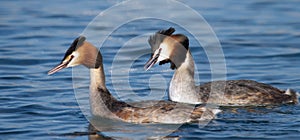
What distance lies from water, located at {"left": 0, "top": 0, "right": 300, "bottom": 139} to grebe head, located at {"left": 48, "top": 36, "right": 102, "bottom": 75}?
0.81 metres

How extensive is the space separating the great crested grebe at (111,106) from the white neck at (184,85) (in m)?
1.19

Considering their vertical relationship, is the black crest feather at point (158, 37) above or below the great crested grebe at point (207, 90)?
above

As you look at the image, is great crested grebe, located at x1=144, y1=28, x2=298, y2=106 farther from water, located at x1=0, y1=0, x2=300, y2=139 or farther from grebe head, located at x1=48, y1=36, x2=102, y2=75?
grebe head, located at x1=48, y1=36, x2=102, y2=75

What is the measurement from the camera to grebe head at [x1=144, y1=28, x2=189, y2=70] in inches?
448

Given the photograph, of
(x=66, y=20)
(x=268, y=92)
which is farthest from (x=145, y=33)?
(x=268, y=92)

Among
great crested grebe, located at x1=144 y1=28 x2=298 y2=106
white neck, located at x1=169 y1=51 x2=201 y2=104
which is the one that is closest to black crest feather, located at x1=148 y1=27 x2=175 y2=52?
great crested grebe, located at x1=144 y1=28 x2=298 y2=106

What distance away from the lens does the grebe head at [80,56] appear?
10.2 m

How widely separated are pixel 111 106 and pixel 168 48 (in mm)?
1770

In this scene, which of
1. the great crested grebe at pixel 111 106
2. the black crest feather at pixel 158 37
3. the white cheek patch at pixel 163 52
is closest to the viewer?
the great crested grebe at pixel 111 106

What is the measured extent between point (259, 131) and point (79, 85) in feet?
13.2

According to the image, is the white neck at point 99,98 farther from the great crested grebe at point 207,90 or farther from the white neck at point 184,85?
the white neck at point 184,85

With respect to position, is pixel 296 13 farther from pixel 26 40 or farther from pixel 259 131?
pixel 259 131

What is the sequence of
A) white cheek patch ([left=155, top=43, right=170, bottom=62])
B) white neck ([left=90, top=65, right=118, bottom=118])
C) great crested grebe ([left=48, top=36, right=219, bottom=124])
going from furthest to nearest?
white cheek patch ([left=155, top=43, right=170, bottom=62]) < white neck ([left=90, top=65, right=118, bottom=118]) < great crested grebe ([left=48, top=36, right=219, bottom=124])

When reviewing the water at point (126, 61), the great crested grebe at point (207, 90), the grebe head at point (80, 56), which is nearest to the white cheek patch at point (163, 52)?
the great crested grebe at point (207, 90)
